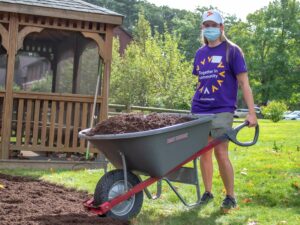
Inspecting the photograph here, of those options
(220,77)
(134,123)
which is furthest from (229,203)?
(134,123)

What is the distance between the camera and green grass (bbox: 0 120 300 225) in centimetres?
471

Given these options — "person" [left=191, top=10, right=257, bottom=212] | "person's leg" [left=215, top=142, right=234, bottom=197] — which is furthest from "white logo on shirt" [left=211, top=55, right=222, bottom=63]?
"person's leg" [left=215, top=142, right=234, bottom=197]

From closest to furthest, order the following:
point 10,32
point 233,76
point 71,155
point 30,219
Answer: point 30,219
point 233,76
point 10,32
point 71,155

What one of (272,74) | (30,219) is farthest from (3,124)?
(272,74)

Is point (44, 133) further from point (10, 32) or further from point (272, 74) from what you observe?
point (272, 74)

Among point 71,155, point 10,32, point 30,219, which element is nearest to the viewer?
point 30,219

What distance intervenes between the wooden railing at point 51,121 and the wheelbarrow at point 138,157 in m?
4.59

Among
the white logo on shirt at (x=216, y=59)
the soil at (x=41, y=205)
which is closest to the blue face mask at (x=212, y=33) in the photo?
the white logo on shirt at (x=216, y=59)

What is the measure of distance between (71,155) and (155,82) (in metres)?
18.3

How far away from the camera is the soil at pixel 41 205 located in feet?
14.1

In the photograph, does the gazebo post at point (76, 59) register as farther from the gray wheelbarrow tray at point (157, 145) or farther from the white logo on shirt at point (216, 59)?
the gray wheelbarrow tray at point (157, 145)

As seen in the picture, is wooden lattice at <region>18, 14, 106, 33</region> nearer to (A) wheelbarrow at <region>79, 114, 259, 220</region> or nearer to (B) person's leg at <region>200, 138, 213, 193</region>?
(B) person's leg at <region>200, 138, 213, 193</region>

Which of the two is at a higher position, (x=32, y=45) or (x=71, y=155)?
(x=32, y=45)

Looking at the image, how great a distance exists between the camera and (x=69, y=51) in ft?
36.6
